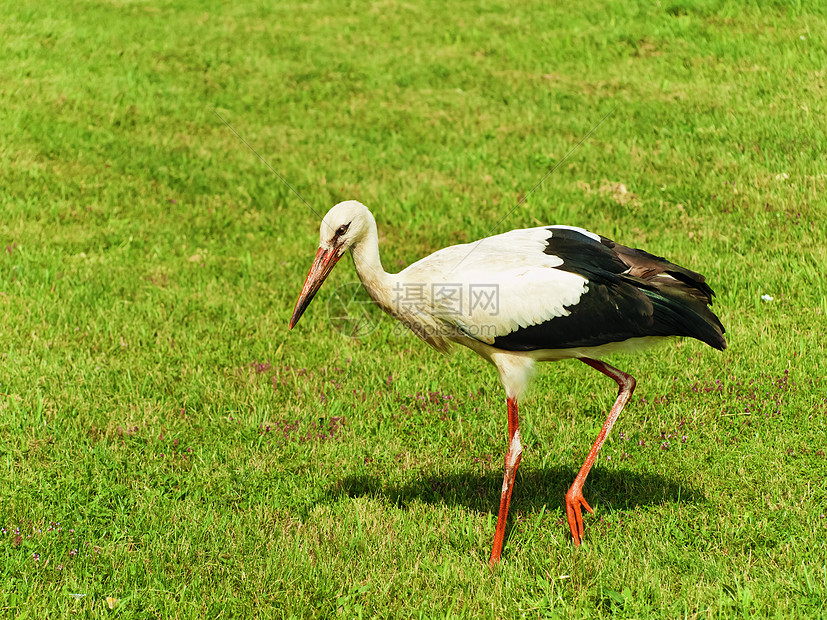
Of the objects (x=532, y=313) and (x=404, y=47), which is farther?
(x=404, y=47)

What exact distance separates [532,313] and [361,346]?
2.29 metres

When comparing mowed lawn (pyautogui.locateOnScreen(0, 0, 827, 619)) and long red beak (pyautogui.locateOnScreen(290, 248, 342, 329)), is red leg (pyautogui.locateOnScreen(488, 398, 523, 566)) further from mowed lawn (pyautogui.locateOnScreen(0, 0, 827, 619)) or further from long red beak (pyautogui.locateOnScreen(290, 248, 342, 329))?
long red beak (pyautogui.locateOnScreen(290, 248, 342, 329))

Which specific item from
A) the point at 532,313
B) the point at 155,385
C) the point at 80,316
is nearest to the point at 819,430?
the point at 532,313

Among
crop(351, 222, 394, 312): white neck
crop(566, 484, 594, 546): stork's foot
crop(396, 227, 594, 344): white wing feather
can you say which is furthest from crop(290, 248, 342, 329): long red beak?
crop(566, 484, 594, 546): stork's foot

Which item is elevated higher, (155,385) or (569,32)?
(569,32)

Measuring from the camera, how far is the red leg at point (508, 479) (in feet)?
13.8

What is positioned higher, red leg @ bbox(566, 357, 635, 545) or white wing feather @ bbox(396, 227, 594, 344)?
white wing feather @ bbox(396, 227, 594, 344)

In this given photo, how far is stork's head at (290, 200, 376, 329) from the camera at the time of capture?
14.5ft

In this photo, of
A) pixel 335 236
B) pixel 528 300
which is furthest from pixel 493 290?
pixel 335 236

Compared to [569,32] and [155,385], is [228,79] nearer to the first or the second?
[569,32]

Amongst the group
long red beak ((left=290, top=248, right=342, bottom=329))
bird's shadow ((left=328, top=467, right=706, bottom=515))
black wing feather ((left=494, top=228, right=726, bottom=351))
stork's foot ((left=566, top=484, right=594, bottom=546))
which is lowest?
bird's shadow ((left=328, top=467, right=706, bottom=515))

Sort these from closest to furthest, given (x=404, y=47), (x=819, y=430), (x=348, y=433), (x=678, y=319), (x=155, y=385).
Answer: (x=678, y=319)
(x=819, y=430)
(x=348, y=433)
(x=155, y=385)
(x=404, y=47)

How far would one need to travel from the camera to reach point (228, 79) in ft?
37.9

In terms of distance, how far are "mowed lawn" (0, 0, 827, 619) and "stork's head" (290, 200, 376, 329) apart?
47.9 inches
